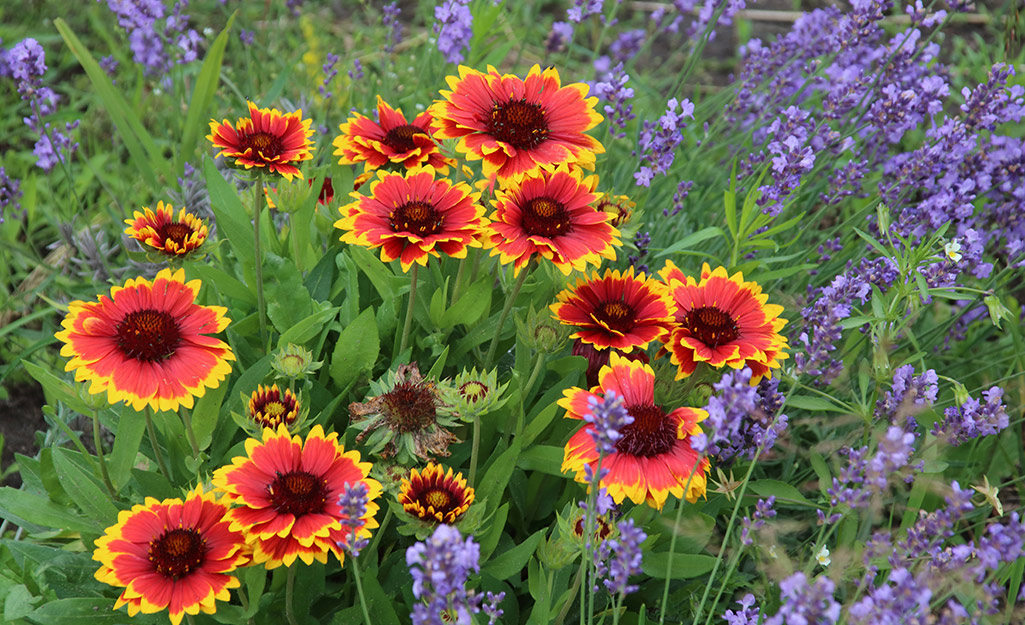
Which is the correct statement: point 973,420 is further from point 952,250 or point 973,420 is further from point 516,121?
point 516,121

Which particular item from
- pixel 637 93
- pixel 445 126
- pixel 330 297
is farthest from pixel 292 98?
pixel 445 126

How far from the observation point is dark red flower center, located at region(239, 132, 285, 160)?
59.6 inches

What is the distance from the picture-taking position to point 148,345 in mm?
1312

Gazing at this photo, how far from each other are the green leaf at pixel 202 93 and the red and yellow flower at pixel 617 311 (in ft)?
4.65

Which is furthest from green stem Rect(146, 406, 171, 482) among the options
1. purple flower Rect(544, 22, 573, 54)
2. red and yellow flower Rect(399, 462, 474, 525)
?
purple flower Rect(544, 22, 573, 54)

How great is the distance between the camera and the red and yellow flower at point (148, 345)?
50.0 inches

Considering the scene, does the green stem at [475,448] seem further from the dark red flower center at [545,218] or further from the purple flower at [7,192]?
the purple flower at [7,192]

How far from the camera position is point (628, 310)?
4.88 feet

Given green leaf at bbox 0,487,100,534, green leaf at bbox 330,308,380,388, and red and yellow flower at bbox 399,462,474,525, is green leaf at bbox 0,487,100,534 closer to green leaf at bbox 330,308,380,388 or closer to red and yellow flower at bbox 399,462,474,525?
green leaf at bbox 330,308,380,388

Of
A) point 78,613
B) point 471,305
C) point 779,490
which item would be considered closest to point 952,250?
point 779,490

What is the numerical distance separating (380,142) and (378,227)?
0.96 feet

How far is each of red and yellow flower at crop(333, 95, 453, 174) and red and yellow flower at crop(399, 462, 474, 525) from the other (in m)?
0.59

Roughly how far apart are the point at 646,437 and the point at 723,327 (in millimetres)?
259

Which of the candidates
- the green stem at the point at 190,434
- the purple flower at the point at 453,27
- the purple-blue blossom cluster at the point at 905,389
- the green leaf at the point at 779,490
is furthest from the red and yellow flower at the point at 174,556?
the purple flower at the point at 453,27
